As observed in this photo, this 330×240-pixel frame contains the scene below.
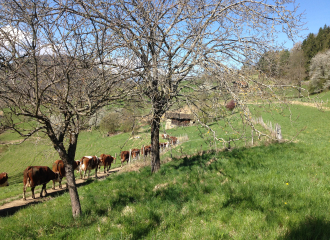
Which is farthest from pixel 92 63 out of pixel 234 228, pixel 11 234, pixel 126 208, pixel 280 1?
pixel 280 1

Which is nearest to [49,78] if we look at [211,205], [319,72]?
[211,205]

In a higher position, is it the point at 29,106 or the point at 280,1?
the point at 280,1

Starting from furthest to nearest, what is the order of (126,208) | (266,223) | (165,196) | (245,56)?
(245,56) < (165,196) < (126,208) < (266,223)

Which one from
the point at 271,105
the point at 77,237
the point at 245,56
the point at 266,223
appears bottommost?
the point at 77,237

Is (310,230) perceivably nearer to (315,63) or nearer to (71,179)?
(71,179)

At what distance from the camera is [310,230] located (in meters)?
3.10

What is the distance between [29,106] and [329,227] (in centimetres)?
570

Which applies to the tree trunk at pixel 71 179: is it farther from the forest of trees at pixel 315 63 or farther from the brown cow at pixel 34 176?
the forest of trees at pixel 315 63

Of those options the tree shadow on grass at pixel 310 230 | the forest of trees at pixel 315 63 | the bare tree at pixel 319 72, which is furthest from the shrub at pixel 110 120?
the bare tree at pixel 319 72

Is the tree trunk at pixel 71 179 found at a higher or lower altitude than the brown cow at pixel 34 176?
higher

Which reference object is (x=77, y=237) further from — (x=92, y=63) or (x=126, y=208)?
(x=92, y=63)

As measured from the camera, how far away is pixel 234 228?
3.44 metres

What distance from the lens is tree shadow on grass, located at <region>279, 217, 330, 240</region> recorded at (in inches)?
117

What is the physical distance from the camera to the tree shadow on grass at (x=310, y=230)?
2.97m
